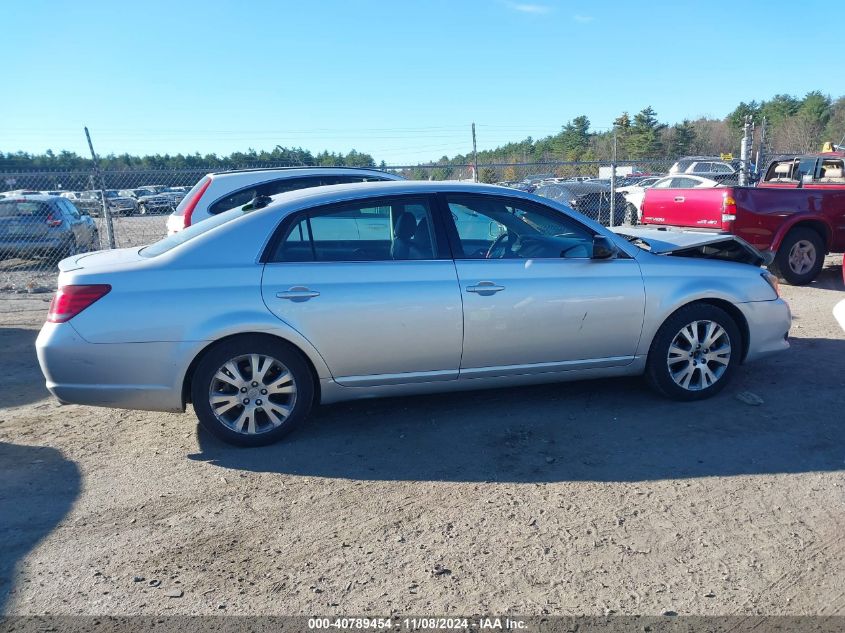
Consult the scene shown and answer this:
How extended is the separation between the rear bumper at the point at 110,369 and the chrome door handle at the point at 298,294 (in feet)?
1.90

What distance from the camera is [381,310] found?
4254mm

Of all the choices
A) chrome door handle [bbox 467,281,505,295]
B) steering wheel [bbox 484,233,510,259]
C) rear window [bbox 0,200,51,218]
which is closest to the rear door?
chrome door handle [bbox 467,281,505,295]

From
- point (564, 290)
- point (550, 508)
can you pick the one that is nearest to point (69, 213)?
point (564, 290)

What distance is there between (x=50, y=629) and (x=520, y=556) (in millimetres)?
1962

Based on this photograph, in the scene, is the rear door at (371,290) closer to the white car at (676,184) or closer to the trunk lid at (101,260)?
the trunk lid at (101,260)

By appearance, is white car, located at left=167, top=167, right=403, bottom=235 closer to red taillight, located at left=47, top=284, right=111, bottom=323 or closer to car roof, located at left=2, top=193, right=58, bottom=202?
red taillight, located at left=47, top=284, right=111, bottom=323

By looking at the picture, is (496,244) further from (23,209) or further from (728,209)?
(23,209)

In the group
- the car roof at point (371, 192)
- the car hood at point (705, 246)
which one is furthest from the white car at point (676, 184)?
the car roof at point (371, 192)

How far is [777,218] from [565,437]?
6600mm

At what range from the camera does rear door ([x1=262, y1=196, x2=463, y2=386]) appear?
420cm

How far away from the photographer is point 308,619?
2703 millimetres

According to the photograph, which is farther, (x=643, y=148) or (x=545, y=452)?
(x=643, y=148)

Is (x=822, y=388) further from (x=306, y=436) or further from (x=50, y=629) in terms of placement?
(x=50, y=629)

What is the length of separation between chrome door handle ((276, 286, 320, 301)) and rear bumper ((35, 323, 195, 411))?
22.9 inches
